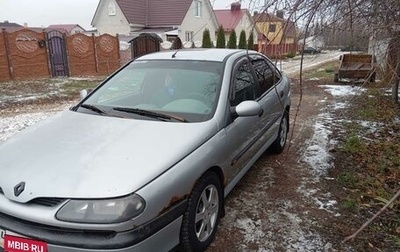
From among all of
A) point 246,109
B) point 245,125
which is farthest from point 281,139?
point 246,109

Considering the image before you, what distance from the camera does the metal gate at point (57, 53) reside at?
14852mm

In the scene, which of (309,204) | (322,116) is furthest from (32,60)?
(309,204)

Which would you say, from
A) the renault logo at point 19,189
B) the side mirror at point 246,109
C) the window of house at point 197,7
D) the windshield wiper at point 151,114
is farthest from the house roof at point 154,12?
the renault logo at point 19,189

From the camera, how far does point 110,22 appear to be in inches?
1167

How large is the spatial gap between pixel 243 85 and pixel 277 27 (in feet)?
3.65

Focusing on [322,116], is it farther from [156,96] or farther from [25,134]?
[25,134]

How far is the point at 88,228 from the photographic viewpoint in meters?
1.98

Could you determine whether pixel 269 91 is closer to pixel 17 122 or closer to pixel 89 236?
pixel 89 236

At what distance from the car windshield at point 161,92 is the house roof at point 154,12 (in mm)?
26187

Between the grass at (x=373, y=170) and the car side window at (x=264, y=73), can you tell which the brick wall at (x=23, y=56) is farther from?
the grass at (x=373, y=170)

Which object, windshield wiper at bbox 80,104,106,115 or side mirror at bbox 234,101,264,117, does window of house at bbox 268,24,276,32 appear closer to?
side mirror at bbox 234,101,264,117

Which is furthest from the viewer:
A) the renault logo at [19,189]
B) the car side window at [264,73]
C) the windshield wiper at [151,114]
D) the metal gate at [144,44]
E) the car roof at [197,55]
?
the metal gate at [144,44]

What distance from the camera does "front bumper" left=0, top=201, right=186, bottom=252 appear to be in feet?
6.49

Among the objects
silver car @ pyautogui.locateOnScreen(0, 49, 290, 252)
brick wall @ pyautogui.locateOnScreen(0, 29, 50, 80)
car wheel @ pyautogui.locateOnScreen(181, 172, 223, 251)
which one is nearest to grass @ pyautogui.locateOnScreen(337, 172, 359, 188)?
silver car @ pyautogui.locateOnScreen(0, 49, 290, 252)
